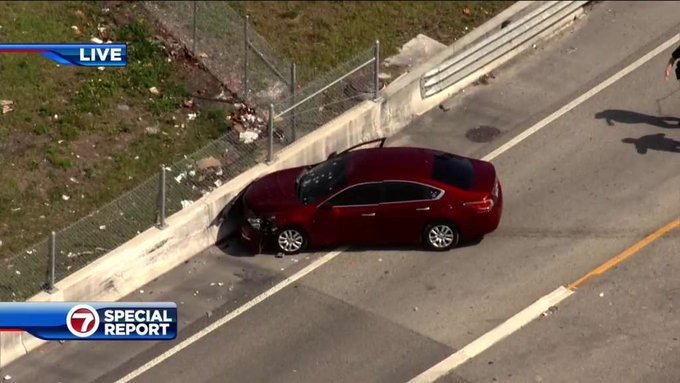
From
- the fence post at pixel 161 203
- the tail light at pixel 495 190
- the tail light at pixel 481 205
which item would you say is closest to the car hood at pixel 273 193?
the fence post at pixel 161 203

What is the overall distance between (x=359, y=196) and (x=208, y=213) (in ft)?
8.35

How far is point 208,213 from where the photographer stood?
20.3 meters

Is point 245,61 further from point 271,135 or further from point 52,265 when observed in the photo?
point 52,265

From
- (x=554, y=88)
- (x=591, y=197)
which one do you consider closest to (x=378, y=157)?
(x=591, y=197)

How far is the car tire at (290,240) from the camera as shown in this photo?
781 inches

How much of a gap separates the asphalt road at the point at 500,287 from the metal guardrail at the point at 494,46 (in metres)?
0.60

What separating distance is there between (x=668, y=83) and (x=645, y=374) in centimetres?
780

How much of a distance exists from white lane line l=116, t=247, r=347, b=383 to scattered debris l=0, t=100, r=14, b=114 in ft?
20.0

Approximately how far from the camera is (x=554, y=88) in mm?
23359

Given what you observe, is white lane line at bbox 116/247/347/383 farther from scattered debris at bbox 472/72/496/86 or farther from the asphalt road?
scattered debris at bbox 472/72/496/86

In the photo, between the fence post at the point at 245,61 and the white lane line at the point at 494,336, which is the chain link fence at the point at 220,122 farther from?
the white lane line at the point at 494,336

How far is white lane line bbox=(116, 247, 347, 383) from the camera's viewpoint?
18.0 m

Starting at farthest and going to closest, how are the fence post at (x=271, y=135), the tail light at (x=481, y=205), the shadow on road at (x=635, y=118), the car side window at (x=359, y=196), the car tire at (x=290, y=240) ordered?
the shadow on road at (x=635, y=118), the fence post at (x=271, y=135), the car tire at (x=290, y=240), the car side window at (x=359, y=196), the tail light at (x=481, y=205)

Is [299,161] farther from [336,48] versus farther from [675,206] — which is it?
[675,206]
